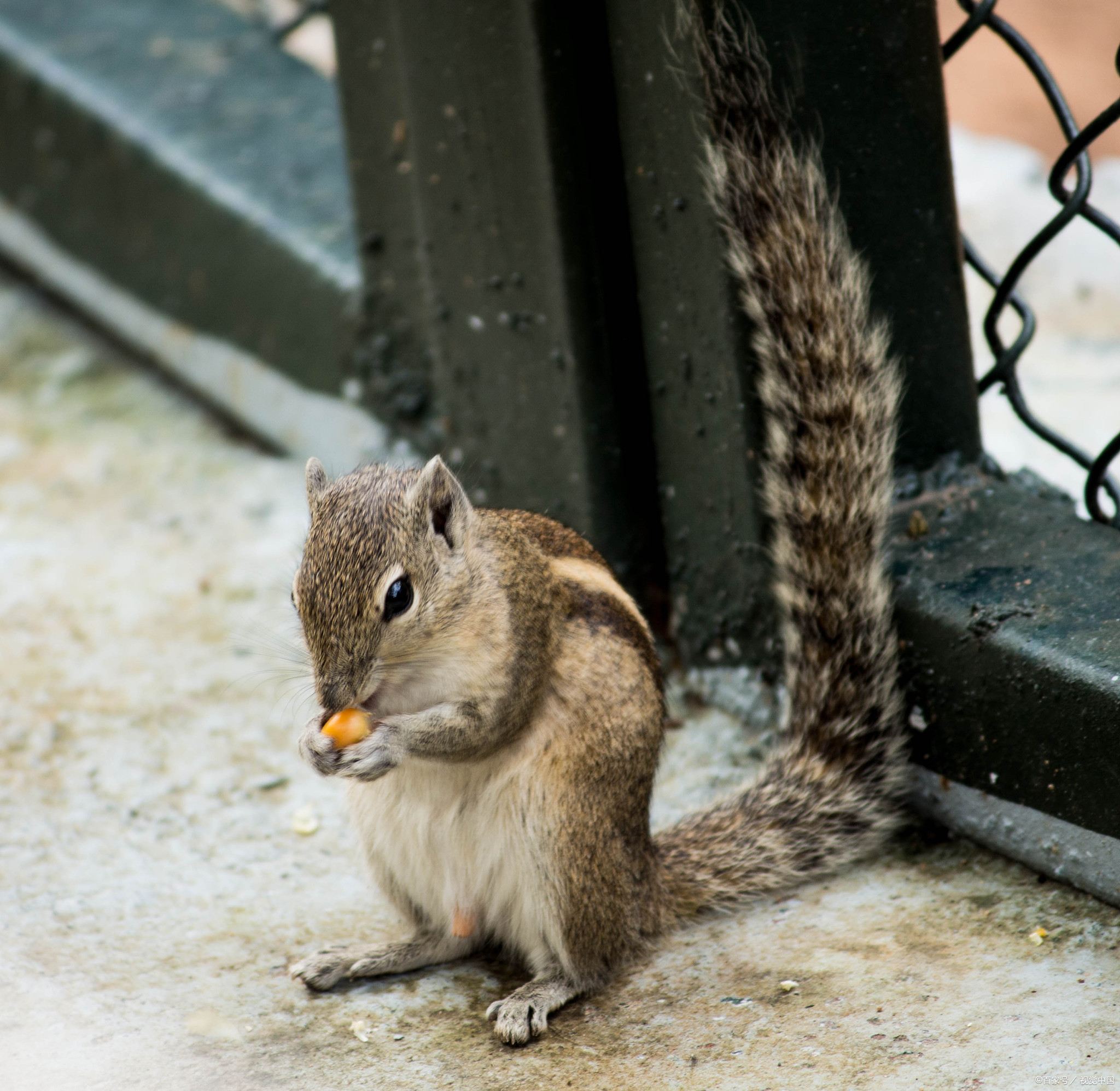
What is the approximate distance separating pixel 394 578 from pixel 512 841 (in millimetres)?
430

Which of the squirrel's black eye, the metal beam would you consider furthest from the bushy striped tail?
the metal beam

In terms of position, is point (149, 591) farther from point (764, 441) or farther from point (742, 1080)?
point (742, 1080)

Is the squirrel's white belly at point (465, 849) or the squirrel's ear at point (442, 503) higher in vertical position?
the squirrel's ear at point (442, 503)

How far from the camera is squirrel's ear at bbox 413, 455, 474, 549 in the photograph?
2.01 meters

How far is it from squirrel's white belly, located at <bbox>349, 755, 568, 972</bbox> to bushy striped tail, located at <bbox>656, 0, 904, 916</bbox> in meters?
0.26

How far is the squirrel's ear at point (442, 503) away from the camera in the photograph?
201 centimetres

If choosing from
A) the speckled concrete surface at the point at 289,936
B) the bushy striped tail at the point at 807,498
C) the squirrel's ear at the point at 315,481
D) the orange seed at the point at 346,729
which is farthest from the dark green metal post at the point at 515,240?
the orange seed at the point at 346,729

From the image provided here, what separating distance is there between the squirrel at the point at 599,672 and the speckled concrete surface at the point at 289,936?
0.31ft

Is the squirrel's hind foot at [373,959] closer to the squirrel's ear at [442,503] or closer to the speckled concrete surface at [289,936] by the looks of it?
the speckled concrete surface at [289,936]

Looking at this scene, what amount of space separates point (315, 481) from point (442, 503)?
226 mm

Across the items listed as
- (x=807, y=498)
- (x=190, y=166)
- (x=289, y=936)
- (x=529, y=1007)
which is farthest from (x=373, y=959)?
(x=190, y=166)

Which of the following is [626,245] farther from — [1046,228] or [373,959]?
[373,959]

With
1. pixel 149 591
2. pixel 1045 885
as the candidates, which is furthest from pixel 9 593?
pixel 1045 885

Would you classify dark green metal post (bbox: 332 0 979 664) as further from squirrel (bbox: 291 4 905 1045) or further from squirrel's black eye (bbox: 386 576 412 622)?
squirrel's black eye (bbox: 386 576 412 622)
